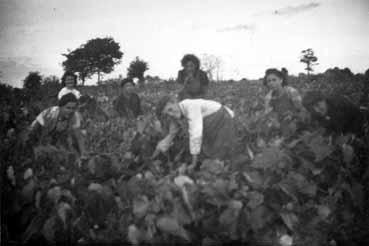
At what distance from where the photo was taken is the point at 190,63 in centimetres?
307

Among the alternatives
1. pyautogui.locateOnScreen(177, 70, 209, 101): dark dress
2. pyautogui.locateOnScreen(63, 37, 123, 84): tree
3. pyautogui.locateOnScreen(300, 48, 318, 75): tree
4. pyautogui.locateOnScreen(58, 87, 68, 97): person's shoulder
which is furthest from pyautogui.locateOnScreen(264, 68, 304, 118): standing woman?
pyautogui.locateOnScreen(58, 87, 68, 97): person's shoulder

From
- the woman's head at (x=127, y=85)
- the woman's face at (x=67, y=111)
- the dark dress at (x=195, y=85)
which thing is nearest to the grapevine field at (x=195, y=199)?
the woman's face at (x=67, y=111)

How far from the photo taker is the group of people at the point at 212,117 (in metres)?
2.13

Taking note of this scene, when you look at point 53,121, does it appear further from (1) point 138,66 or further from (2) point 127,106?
(2) point 127,106

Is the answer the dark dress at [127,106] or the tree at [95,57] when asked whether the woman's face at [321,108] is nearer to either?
the tree at [95,57]

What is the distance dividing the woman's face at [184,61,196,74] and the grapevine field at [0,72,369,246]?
54.5 inches

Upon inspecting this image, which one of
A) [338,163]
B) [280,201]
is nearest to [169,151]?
[280,201]

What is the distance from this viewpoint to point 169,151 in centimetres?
213

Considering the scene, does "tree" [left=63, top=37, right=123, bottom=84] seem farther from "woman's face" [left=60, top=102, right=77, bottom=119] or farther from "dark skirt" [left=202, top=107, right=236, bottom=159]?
"dark skirt" [left=202, top=107, right=236, bottom=159]

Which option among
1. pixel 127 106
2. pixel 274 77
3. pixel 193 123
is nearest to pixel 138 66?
pixel 127 106

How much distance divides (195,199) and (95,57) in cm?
232

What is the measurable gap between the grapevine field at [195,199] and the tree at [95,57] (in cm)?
133

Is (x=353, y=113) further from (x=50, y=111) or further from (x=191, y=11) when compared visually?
(x=50, y=111)

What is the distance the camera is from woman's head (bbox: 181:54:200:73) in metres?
3.01
